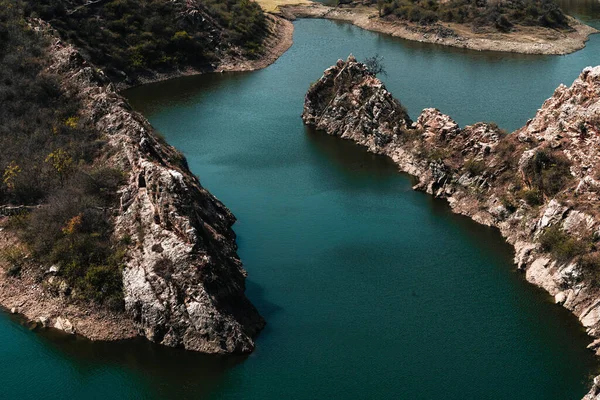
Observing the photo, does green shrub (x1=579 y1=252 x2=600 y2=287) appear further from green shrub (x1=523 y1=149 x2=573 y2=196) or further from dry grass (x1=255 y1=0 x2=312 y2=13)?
dry grass (x1=255 y1=0 x2=312 y2=13)

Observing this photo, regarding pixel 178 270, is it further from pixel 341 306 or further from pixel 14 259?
pixel 14 259

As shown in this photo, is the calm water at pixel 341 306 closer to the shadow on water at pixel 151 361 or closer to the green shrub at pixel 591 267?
the shadow on water at pixel 151 361

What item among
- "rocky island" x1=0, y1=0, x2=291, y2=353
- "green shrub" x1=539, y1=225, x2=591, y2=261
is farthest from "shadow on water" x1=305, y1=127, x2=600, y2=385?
"rocky island" x1=0, y1=0, x2=291, y2=353

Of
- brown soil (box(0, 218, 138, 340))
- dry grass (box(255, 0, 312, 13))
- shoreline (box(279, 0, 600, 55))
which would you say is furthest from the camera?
dry grass (box(255, 0, 312, 13))

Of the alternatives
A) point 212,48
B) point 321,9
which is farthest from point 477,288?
point 321,9

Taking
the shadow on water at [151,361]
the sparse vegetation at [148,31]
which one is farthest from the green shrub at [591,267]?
the sparse vegetation at [148,31]

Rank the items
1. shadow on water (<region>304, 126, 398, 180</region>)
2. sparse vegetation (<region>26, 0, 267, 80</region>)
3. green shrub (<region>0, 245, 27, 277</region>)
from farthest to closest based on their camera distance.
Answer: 1. sparse vegetation (<region>26, 0, 267, 80</region>)
2. shadow on water (<region>304, 126, 398, 180</region>)
3. green shrub (<region>0, 245, 27, 277</region>)

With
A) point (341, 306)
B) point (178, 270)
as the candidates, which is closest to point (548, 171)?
point (341, 306)

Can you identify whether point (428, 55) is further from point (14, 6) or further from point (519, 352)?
point (519, 352)
